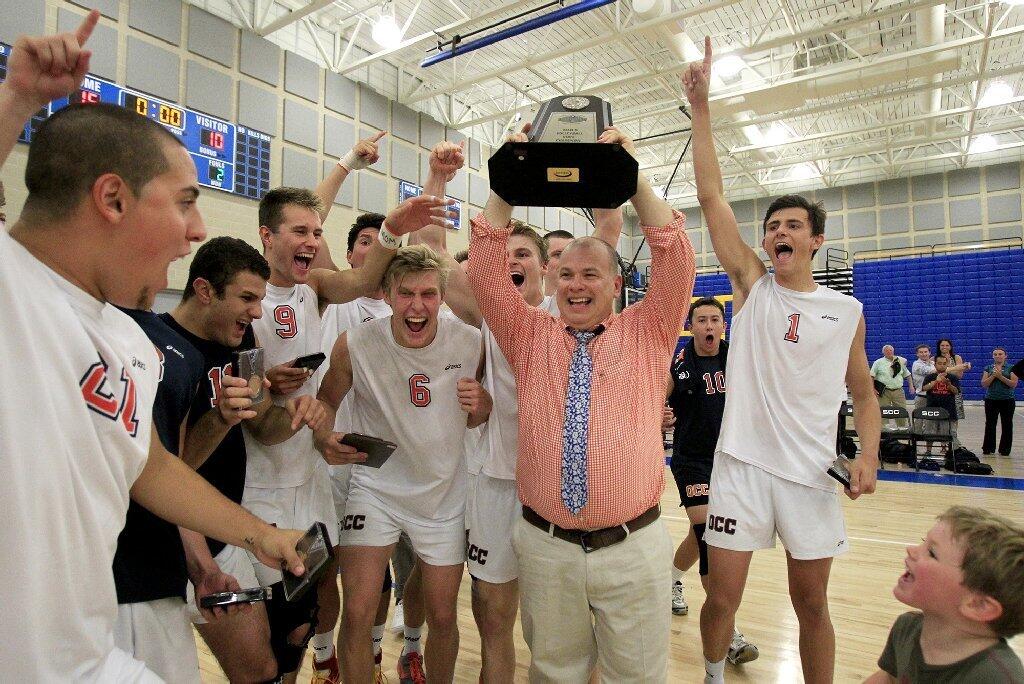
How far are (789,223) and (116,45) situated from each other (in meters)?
9.80

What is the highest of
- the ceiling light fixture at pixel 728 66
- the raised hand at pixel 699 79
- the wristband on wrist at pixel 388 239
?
the ceiling light fixture at pixel 728 66

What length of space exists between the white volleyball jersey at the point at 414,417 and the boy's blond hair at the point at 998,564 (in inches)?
73.3

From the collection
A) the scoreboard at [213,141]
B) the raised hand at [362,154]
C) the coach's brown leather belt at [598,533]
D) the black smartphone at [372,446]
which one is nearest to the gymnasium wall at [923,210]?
the scoreboard at [213,141]

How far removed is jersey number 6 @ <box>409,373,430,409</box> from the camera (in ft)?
9.21

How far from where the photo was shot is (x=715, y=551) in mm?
2779

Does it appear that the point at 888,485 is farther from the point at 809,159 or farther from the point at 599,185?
the point at 809,159

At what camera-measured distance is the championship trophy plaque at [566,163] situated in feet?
6.98

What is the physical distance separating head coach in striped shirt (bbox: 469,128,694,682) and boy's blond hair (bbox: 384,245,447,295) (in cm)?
40

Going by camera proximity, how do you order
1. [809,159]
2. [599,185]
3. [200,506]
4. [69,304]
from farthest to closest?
[809,159]
[599,185]
[200,506]
[69,304]

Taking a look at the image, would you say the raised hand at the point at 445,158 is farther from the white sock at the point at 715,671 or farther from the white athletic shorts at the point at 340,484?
the white sock at the point at 715,671

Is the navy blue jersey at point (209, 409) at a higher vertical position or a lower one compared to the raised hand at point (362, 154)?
lower

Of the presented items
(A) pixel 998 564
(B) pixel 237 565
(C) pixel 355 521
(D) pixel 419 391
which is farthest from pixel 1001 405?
(B) pixel 237 565

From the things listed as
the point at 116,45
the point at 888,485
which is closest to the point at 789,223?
the point at 888,485

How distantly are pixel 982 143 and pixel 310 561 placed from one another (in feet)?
76.8
